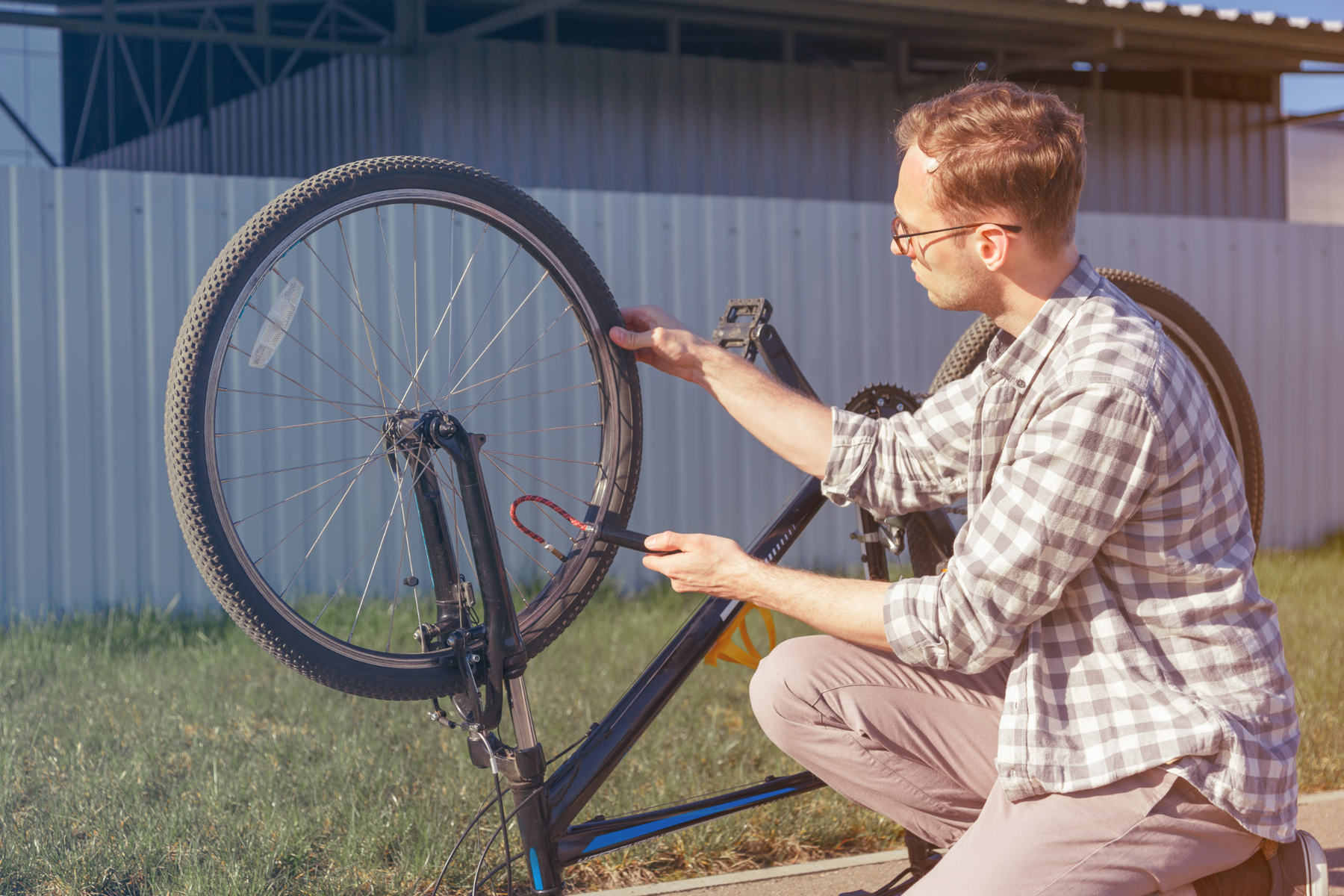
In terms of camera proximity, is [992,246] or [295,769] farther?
[295,769]

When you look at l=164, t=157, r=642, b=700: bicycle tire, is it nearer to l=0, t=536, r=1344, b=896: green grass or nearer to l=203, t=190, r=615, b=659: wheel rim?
l=0, t=536, r=1344, b=896: green grass

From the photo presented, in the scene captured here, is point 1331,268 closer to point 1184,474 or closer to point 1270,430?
point 1270,430

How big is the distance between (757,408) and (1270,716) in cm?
94

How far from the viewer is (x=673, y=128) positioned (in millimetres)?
11172

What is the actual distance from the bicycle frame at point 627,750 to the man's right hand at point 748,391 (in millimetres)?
144

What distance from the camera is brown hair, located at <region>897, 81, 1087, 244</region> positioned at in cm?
156

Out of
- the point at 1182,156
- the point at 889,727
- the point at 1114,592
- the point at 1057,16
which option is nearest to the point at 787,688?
the point at 889,727

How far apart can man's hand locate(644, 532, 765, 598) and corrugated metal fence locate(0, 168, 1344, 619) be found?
3.98m

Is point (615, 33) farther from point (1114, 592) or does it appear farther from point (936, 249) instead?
point (1114, 592)

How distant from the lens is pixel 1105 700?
1507 millimetres

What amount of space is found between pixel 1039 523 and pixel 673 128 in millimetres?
10224

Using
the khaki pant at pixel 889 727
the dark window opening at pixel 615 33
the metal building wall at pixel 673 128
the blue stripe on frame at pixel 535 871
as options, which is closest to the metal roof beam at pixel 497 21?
the metal building wall at pixel 673 128

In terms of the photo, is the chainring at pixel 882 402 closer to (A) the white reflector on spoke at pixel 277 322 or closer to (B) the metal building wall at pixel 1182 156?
(A) the white reflector on spoke at pixel 277 322

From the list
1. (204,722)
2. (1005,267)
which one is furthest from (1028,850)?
(204,722)
